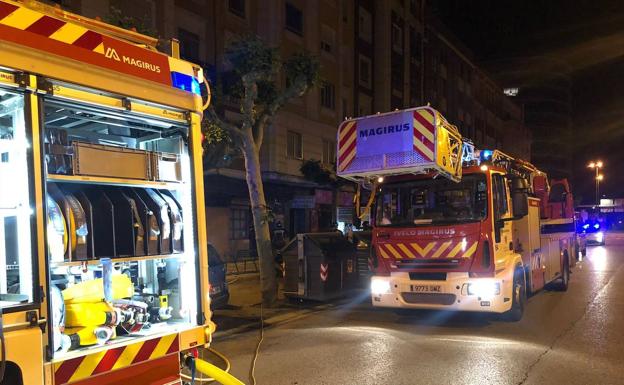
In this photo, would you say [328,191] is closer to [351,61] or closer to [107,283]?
[351,61]

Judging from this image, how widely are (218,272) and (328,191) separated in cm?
1965

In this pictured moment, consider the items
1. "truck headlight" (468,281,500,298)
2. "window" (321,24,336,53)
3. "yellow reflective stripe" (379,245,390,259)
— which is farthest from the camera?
"window" (321,24,336,53)

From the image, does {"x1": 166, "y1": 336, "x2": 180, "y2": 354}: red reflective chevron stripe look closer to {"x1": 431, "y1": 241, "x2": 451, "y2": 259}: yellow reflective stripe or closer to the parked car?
{"x1": 431, "y1": 241, "x2": 451, "y2": 259}: yellow reflective stripe

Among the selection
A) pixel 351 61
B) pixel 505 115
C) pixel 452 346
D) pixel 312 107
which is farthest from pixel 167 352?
pixel 505 115

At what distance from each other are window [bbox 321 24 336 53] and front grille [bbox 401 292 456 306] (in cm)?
2150

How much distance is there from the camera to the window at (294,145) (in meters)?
25.2

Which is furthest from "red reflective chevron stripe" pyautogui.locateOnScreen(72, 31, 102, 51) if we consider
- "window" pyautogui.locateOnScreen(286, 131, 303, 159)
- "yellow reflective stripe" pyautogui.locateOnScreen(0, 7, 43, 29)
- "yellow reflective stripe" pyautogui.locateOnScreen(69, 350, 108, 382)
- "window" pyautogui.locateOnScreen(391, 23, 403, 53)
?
"window" pyautogui.locateOnScreen(391, 23, 403, 53)

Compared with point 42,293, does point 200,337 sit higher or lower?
lower

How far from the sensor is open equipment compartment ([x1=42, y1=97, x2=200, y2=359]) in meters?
2.98

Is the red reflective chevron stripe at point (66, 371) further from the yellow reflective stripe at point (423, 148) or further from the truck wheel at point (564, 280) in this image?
the truck wheel at point (564, 280)

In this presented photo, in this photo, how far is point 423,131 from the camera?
309 inches

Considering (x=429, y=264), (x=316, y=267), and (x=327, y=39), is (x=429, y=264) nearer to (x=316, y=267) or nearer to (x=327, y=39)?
(x=316, y=267)

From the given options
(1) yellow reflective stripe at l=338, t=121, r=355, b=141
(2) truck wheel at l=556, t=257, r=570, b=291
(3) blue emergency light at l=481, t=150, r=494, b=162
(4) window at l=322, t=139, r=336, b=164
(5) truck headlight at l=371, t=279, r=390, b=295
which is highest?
(4) window at l=322, t=139, r=336, b=164

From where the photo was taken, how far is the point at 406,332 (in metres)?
8.30
